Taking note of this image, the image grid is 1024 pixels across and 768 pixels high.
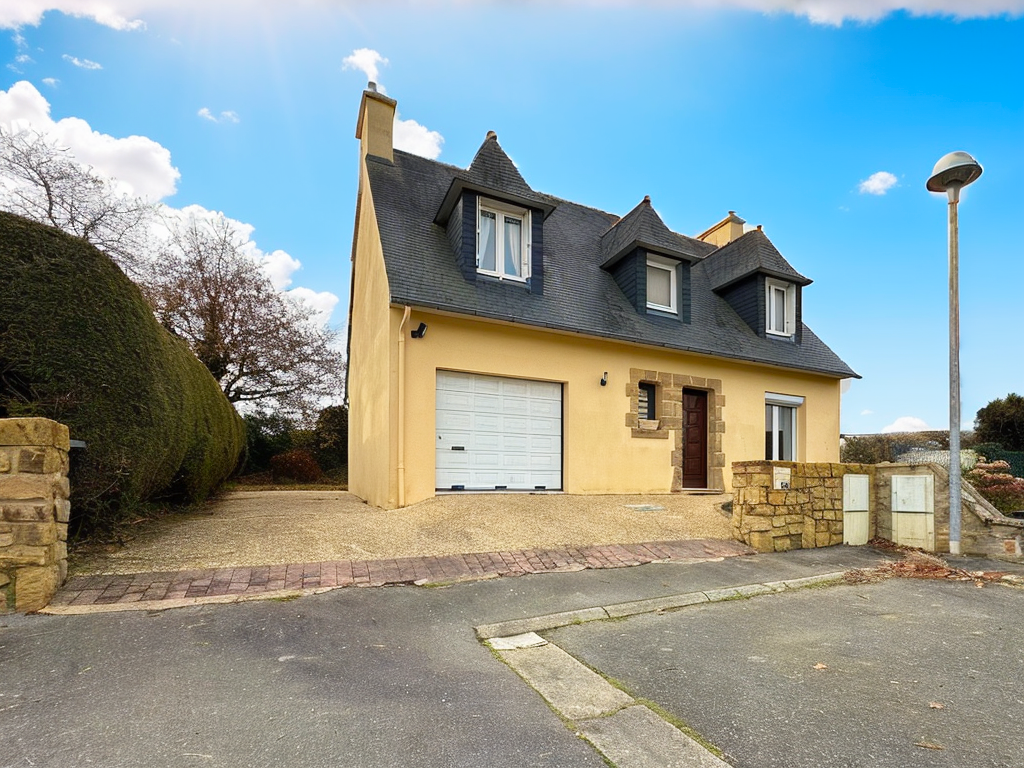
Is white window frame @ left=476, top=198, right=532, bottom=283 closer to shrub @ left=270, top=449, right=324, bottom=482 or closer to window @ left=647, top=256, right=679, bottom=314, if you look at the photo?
window @ left=647, top=256, right=679, bottom=314

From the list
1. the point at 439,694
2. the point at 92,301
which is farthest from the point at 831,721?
the point at 92,301

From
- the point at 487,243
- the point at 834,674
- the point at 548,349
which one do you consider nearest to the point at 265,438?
the point at 487,243

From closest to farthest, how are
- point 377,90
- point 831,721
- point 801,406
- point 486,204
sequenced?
1. point 831,721
2. point 486,204
3. point 377,90
4. point 801,406

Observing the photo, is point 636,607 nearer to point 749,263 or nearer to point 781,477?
point 781,477

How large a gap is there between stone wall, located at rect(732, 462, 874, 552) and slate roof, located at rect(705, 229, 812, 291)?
290 inches

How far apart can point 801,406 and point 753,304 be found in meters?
2.92

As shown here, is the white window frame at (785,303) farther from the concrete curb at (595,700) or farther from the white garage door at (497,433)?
the concrete curb at (595,700)

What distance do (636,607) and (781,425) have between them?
1060 centimetres

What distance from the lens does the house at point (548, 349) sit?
29.2 feet

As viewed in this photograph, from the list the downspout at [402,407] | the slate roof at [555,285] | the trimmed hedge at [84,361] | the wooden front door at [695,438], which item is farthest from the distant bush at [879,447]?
the trimmed hedge at [84,361]

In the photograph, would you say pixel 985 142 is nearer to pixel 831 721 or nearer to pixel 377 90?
pixel 831 721

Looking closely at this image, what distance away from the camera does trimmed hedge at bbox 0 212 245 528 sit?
4.74 meters

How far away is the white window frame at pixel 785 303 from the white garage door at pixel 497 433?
7274 mm

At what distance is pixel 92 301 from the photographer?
5199 millimetres
